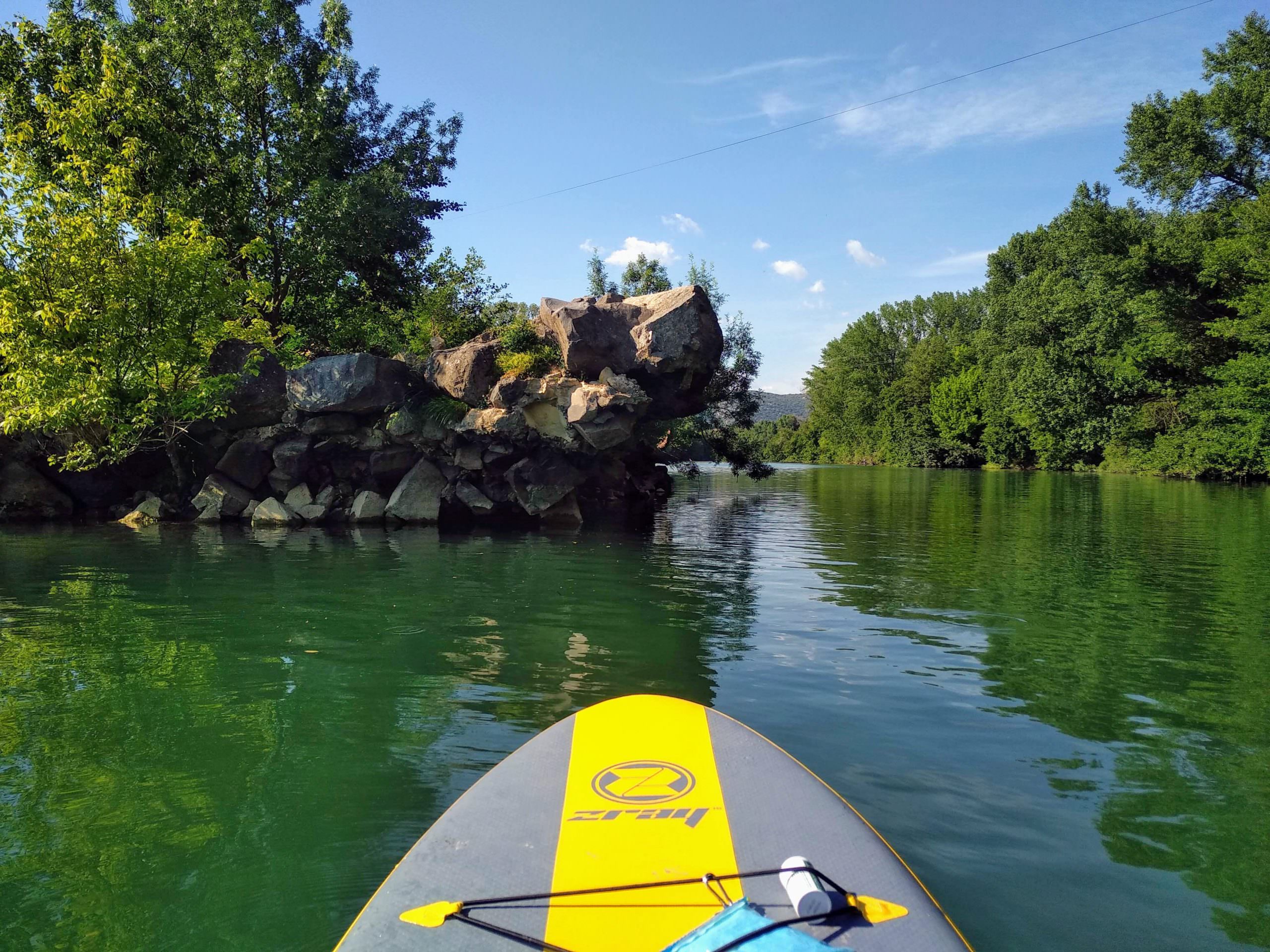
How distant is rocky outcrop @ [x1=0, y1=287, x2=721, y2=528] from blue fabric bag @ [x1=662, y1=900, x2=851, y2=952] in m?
16.8

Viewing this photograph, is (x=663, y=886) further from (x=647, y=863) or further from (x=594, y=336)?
(x=594, y=336)

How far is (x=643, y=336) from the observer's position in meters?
20.0

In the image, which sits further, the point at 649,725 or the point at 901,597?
the point at 901,597

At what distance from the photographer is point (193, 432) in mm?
21656

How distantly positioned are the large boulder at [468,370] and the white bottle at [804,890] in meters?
18.2

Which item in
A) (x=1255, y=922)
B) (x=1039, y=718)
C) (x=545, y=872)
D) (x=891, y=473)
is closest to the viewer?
(x=545, y=872)

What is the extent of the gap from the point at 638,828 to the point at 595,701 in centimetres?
324

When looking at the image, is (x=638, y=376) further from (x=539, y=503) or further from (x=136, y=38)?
(x=136, y=38)

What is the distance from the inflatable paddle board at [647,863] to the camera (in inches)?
115

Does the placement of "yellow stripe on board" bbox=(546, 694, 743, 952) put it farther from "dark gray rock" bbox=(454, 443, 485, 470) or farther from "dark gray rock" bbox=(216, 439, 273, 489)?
"dark gray rock" bbox=(216, 439, 273, 489)

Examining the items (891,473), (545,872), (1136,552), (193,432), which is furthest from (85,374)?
(891,473)

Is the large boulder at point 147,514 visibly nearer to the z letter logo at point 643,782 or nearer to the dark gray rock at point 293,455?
the dark gray rock at point 293,455

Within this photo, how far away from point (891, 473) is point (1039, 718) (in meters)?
55.0

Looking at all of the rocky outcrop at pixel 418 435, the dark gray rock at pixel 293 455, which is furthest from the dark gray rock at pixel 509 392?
the dark gray rock at pixel 293 455
